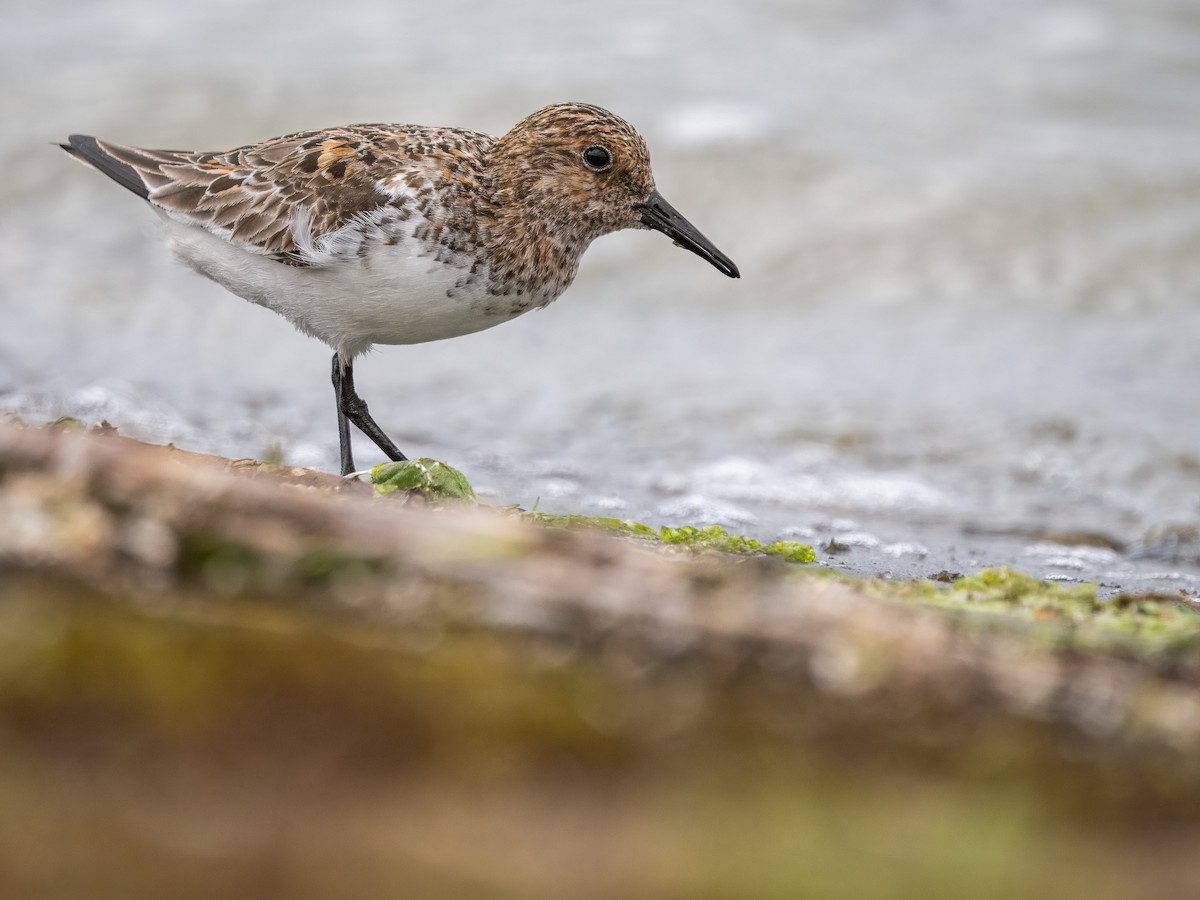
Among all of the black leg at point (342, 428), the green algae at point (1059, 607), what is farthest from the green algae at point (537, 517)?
the black leg at point (342, 428)

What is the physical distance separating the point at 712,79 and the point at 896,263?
3.80 metres

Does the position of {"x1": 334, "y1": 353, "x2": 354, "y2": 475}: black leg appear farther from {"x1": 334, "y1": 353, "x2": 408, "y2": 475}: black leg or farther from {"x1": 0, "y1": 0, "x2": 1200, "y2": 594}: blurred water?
{"x1": 0, "y1": 0, "x2": 1200, "y2": 594}: blurred water

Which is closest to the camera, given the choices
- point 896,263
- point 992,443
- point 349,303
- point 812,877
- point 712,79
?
point 812,877

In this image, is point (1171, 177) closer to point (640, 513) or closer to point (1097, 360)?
point (1097, 360)

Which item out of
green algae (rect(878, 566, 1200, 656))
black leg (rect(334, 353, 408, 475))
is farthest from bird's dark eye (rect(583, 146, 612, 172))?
green algae (rect(878, 566, 1200, 656))

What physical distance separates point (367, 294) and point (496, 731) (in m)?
3.78

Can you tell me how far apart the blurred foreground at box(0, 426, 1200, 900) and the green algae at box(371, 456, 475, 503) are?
229 cm

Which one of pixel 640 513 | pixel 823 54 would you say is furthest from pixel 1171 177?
pixel 640 513

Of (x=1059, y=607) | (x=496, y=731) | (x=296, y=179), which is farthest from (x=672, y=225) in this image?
(x=496, y=731)

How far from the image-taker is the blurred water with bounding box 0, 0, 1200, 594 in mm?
7566

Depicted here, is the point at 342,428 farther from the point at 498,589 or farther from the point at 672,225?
the point at 498,589

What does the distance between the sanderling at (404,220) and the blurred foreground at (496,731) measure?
335 centimetres

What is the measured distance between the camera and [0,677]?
2076 mm

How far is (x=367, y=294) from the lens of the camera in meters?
5.62
